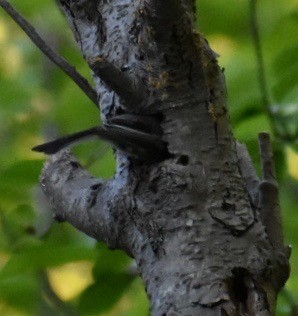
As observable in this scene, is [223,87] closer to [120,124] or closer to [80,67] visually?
[120,124]

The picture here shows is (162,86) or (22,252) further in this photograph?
(22,252)

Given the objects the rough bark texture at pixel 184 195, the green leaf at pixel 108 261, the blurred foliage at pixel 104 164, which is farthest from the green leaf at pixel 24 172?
the rough bark texture at pixel 184 195

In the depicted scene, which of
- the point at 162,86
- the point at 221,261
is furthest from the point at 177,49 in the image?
the point at 221,261

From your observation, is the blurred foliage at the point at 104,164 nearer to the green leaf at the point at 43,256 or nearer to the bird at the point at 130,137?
the green leaf at the point at 43,256

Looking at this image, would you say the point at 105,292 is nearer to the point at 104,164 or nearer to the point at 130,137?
the point at 104,164

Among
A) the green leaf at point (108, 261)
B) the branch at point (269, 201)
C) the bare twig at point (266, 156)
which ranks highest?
the bare twig at point (266, 156)

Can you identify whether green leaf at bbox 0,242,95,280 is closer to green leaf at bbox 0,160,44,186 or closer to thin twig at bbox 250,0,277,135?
green leaf at bbox 0,160,44,186

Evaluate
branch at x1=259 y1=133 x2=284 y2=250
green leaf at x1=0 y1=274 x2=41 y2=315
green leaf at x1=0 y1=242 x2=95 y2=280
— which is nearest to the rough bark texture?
branch at x1=259 y1=133 x2=284 y2=250
